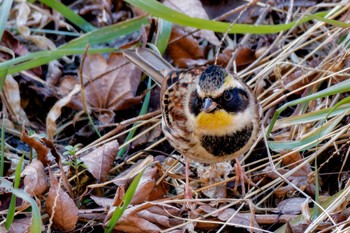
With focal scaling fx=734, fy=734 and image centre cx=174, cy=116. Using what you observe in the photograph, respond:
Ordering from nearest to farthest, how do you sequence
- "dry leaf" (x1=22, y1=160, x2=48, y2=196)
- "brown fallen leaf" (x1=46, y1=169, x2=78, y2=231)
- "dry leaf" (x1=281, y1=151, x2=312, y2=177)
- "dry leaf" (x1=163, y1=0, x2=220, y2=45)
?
"brown fallen leaf" (x1=46, y1=169, x2=78, y2=231)
"dry leaf" (x1=22, y1=160, x2=48, y2=196)
"dry leaf" (x1=281, y1=151, x2=312, y2=177)
"dry leaf" (x1=163, y1=0, x2=220, y2=45)

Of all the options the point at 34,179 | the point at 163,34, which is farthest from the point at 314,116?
the point at 34,179

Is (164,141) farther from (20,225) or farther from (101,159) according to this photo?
(20,225)

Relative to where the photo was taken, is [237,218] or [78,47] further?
[78,47]

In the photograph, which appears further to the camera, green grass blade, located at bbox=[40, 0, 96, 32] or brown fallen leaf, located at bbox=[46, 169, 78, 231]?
green grass blade, located at bbox=[40, 0, 96, 32]

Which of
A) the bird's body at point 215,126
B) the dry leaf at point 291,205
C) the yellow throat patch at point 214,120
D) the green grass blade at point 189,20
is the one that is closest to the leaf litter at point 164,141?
the dry leaf at point 291,205

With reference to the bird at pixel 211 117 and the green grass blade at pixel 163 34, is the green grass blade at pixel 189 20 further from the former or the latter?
the bird at pixel 211 117

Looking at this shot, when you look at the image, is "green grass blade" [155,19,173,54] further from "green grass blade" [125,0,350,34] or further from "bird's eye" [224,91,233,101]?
"bird's eye" [224,91,233,101]

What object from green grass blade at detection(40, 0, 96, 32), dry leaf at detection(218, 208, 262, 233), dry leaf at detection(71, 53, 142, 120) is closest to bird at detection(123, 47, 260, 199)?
dry leaf at detection(218, 208, 262, 233)

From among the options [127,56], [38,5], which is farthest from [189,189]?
[38,5]
